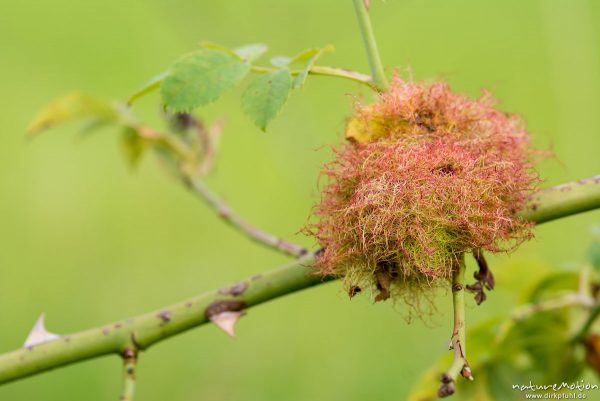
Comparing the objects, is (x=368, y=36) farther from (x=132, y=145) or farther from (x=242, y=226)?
(x=132, y=145)

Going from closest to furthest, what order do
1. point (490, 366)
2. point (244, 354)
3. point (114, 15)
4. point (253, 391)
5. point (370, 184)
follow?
1. point (370, 184)
2. point (490, 366)
3. point (253, 391)
4. point (244, 354)
5. point (114, 15)

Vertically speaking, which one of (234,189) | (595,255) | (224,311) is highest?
(234,189)

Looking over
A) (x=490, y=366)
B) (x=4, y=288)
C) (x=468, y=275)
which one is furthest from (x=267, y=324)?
(x=490, y=366)

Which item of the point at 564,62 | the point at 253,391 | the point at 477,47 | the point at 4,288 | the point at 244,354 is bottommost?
the point at 253,391

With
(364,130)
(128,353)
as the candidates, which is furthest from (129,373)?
(364,130)

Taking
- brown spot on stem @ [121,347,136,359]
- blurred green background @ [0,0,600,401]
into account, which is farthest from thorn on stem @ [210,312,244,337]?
blurred green background @ [0,0,600,401]

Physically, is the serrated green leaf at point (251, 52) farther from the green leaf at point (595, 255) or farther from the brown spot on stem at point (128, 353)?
the green leaf at point (595, 255)

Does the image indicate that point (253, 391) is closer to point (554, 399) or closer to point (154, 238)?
point (154, 238)

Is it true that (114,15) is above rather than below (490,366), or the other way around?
above
